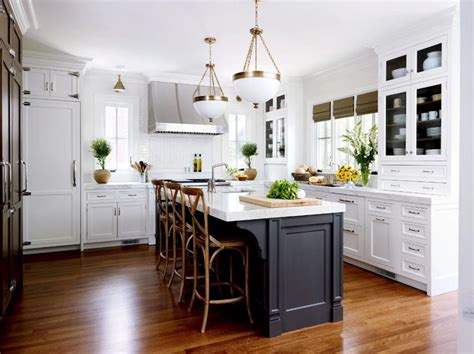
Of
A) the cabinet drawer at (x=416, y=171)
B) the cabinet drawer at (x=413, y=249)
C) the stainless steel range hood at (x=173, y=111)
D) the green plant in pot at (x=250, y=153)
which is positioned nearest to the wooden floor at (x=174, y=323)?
the cabinet drawer at (x=413, y=249)

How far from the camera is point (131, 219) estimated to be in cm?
544

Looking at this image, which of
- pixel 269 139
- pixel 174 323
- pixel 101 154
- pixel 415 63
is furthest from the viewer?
pixel 269 139

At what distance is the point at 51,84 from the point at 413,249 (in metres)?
4.82

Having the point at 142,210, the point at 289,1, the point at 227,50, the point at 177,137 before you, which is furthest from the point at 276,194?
the point at 177,137

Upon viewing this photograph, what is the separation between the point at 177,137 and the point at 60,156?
76.6 inches

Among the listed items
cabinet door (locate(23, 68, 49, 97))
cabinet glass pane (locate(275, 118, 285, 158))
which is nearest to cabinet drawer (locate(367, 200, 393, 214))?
cabinet glass pane (locate(275, 118, 285, 158))

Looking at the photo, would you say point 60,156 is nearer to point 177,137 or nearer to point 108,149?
point 108,149

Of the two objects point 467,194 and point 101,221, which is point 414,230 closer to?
point 467,194

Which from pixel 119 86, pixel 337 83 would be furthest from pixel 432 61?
pixel 119 86

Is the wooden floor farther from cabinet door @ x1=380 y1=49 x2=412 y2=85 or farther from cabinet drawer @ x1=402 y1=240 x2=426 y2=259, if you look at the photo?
cabinet door @ x1=380 y1=49 x2=412 y2=85

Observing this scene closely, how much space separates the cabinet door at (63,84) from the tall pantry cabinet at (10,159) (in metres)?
1.45

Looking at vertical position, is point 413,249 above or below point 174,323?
above

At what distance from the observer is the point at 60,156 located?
4.96 metres

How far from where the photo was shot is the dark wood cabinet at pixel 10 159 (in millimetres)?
2701
